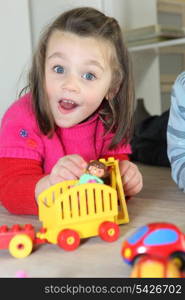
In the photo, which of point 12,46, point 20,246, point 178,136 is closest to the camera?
point 20,246

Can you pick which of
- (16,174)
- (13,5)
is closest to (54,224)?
(16,174)

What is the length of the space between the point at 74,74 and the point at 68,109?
0.24 feet

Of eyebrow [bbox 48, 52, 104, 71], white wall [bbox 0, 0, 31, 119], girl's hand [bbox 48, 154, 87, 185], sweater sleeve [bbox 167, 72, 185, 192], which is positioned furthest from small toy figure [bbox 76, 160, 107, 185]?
white wall [bbox 0, 0, 31, 119]

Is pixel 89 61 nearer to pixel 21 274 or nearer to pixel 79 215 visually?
pixel 79 215

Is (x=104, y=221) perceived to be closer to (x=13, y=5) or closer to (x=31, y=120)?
(x=31, y=120)

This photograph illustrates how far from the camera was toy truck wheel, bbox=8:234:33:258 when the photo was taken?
2.06ft

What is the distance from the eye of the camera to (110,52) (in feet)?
3.02

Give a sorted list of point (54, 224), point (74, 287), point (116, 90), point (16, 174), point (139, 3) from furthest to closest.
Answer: point (139, 3), point (116, 90), point (16, 174), point (54, 224), point (74, 287)

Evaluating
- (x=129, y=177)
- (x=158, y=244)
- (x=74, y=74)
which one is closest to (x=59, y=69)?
(x=74, y=74)

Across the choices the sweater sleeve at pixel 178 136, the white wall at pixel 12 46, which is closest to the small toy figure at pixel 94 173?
the sweater sleeve at pixel 178 136

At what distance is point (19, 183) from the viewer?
85cm

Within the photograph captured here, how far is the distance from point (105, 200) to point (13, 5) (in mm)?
1124

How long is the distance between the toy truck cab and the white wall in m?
0.94

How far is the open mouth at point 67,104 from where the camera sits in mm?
872
